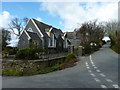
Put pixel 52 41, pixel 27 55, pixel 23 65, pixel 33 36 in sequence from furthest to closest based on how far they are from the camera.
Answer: pixel 52 41, pixel 33 36, pixel 27 55, pixel 23 65

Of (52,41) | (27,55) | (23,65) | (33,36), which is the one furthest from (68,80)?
(52,41)

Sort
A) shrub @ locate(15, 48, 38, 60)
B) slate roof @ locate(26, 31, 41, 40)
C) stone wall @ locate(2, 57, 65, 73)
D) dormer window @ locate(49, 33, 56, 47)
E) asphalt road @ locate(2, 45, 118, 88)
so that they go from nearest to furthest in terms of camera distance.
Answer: asphalt road @ locate(2, 45, 118, 88) → stone wall @ locate(2, 57, 65, 73) → shrub @ locate(15, 48, 38, 60) → slate roof @ locate(26, 31, 41, 40) → dormer window @ locate(49, 33, 56, 47)

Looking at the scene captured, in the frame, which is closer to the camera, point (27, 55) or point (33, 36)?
point (27, 55)

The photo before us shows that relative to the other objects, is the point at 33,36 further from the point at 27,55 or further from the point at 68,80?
the point at 68,80

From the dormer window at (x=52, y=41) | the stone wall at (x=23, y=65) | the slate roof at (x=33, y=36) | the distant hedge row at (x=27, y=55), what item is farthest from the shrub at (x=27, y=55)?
the dormer window at (x=52, y=41)

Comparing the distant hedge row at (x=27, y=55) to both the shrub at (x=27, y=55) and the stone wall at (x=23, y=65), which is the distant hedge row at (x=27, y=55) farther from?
the stone wall at (x=23, y=65)

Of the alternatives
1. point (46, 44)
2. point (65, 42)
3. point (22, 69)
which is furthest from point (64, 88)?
point (65, 42)

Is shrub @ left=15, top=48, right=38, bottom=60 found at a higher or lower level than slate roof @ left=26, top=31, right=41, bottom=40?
lower

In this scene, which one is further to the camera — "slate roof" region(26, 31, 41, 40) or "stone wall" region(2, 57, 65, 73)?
"slate roof" region(26, 31, 41, 40)

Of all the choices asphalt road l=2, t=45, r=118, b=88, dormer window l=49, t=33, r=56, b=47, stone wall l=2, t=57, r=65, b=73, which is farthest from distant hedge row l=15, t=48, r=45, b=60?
dormer window l=49, t=33, r=56, b=47

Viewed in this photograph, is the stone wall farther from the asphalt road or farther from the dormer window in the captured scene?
the dormer window

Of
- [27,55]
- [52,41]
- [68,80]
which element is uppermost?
[52,41]

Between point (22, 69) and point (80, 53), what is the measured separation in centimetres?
1505

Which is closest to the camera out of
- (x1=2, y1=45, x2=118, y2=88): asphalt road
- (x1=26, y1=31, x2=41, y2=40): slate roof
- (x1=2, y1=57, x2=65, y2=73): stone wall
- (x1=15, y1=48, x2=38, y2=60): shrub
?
(x1=2, y1=45, x2=118, y2=88): asphalt road
